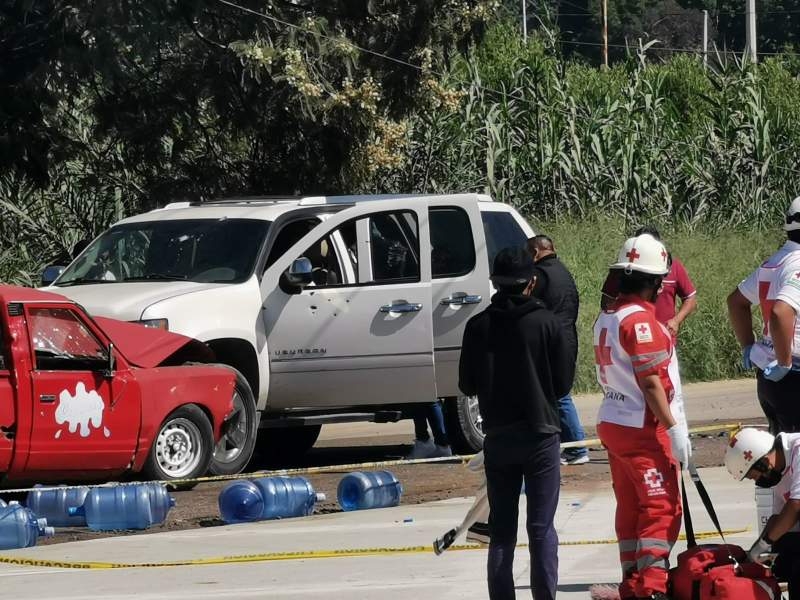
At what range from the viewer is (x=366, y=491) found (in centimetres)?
1057

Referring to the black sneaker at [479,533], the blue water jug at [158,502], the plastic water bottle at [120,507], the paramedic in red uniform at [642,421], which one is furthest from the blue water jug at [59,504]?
the paramedic in red uniform at [642,421]

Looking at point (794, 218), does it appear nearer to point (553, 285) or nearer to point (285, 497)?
point (553, 285)

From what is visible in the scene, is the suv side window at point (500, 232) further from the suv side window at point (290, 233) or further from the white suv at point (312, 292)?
the suv side window at point (290, 233)

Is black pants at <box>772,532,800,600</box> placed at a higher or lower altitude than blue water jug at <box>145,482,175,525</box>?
higher

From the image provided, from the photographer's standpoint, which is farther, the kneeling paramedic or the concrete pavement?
the concrete pavement

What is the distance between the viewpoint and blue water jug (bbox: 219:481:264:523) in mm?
10141

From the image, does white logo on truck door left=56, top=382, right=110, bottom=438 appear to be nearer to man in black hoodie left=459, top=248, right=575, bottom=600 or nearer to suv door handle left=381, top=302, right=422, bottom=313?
suv door handle left=381, top=302, right=422, bottom=313

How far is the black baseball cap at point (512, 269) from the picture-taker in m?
6.98

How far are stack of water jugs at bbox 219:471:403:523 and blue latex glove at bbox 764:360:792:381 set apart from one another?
3.35 m

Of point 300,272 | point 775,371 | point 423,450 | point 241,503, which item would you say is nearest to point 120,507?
point 241,503

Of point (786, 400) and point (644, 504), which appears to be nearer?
point (644, 504)

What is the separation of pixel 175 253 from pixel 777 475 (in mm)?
7191

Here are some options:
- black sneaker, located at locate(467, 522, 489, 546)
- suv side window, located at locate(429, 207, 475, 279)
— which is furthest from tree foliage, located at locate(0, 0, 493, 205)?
black sneaker, located at locate(467, 522, 489, 546)

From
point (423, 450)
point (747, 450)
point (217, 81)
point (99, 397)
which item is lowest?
point (423, 450)
